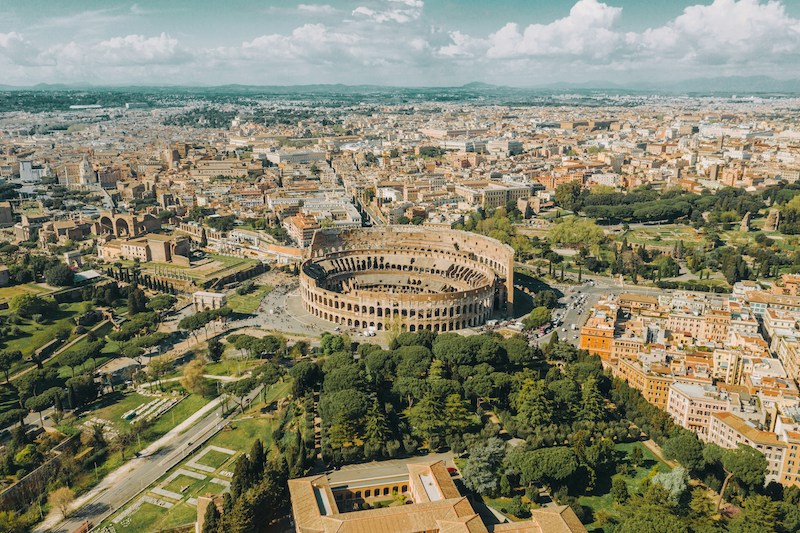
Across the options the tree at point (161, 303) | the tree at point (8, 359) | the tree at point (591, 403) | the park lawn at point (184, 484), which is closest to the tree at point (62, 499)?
the park lawn at point (184, 484)

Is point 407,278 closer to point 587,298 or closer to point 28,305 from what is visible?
point 587,298

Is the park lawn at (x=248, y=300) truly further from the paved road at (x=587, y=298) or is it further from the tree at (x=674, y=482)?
the tree at (x=674, y=482)

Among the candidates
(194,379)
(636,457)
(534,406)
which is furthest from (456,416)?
(194,379)

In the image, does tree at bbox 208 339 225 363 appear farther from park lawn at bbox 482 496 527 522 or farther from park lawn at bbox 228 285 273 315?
park lawn at bbox 482 496 527 522

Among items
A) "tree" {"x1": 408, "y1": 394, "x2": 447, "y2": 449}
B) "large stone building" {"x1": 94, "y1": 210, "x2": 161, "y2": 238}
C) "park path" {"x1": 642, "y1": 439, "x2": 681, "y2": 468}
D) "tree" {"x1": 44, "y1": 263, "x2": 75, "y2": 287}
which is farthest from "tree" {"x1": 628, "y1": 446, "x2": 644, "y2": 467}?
"large stone building" {"x1": 94, "y1": 210, "x2": 161, "y2": 238}

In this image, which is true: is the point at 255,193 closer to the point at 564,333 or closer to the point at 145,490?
the point at 564,333

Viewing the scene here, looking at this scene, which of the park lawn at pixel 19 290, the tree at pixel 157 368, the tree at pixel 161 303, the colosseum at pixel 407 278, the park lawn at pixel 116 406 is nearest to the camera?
the park lawn at pixel 116 406
